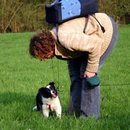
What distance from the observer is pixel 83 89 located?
23.0 ft

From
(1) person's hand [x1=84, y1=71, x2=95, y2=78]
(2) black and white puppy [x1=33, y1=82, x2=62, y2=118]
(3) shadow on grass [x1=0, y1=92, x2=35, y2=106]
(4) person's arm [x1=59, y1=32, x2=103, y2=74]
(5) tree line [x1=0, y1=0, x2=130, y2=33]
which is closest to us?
(4) person's arm [x1=59, y1=32, x2=103, y2=74]

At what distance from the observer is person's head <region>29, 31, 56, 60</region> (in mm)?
6203

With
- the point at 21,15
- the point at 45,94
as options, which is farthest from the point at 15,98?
the point at 21,15

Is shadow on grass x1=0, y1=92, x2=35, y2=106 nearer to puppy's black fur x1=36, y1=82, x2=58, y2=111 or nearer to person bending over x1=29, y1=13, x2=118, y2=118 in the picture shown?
puppy's black fur x1=36, y1=82, x2=58, y2=111

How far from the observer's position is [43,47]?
620 centimetres

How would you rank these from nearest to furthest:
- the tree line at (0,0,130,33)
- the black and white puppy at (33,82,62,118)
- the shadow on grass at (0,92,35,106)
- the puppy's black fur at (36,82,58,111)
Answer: the black and white puppy at (33,82,62,118) < the puppy's black fur at (36,82,58,111) < the shadow on grass at (0,92,35,106) < the tree line at (0,0,130,33)

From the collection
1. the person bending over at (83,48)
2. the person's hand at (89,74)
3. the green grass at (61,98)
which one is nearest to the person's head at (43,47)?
the person bending over at (83,48)

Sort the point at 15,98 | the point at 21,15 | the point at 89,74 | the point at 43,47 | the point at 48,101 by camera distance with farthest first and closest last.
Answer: the point at 21,15 → the point at 15,98 → the point at 48,101 → the point at 89,74 → the point at 43,47

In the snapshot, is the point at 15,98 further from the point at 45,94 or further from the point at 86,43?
the point at 86,43

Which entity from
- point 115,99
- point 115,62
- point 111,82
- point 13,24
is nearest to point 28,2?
point 13,24

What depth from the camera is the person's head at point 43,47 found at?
620cm

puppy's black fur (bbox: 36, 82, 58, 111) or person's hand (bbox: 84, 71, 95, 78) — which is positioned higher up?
person's hand (bbox: 84, 71, 95, 78)

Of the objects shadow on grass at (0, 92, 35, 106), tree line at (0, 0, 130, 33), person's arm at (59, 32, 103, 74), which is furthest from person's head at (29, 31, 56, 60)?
tree line at (0, 0, 130, 33)

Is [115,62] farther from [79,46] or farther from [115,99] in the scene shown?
[79,46]
